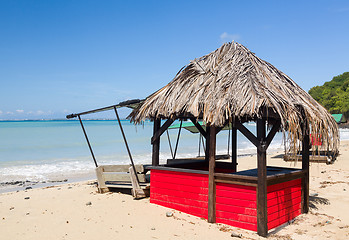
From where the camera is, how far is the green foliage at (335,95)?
69.0 metres

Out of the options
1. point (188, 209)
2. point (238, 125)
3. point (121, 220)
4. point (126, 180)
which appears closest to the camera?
point (238, 125)

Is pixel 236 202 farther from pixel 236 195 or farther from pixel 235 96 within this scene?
pixel 235 96

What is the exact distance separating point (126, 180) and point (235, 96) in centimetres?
456

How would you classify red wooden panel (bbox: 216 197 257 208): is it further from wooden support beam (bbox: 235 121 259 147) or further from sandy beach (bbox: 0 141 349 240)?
wooden support beam (bbox: 235 121 259 147)

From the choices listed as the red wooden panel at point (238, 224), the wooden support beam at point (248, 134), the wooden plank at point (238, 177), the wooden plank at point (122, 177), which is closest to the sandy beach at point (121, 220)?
the red wooden panel at point (238, 224)

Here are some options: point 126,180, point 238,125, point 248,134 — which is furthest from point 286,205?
point 126,180

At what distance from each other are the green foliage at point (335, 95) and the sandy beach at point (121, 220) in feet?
220

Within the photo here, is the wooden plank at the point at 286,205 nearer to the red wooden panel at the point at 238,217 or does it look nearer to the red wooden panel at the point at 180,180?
the red wooden panel at the point at 238,217

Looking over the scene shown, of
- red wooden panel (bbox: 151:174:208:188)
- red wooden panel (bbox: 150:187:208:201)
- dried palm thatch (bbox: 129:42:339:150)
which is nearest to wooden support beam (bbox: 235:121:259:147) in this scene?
dried palm thatch (bbox: 129:42:339:150)

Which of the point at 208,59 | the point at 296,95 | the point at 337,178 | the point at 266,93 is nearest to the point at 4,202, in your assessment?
the point at 208,59

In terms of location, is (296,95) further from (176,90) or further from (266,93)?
(176,90)

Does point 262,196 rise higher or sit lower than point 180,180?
lower

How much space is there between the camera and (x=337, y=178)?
1256 centimetres

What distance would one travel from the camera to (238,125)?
661 centimetres
